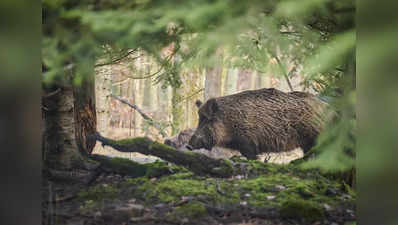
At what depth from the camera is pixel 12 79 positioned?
1947 millimetres

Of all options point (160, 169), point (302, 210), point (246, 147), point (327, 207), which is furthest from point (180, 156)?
point (327, 207)

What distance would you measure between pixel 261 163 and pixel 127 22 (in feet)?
4.02

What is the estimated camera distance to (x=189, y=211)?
2.10m

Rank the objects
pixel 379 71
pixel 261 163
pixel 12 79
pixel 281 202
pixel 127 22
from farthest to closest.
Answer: pixel 261 163 < pixel 281 202 < pixel 12 79 < pixel 127 22 < pixel 379 71

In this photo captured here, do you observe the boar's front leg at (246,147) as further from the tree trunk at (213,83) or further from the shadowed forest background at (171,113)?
the tree trunk at (213,83)

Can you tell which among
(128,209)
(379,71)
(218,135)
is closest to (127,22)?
(218,135)

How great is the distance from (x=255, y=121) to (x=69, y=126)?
1260mm

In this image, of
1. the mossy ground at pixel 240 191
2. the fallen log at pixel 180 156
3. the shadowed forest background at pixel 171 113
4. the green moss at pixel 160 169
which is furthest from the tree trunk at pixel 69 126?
the green moss at pixel 160 169

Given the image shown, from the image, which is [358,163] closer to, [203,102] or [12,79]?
[203,102]

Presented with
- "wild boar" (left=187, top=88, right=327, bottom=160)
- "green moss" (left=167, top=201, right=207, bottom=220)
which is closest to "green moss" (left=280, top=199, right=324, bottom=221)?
"wild boar" (left=187, top=88, right=327, bottom=160)

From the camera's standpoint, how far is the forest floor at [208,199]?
2.06 metres

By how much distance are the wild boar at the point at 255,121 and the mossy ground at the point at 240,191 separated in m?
0.14

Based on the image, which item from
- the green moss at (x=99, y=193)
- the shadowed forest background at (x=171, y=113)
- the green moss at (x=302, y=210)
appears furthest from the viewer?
the green moss at (x=99, y=193)

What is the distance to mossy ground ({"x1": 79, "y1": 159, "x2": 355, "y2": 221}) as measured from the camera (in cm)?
206
